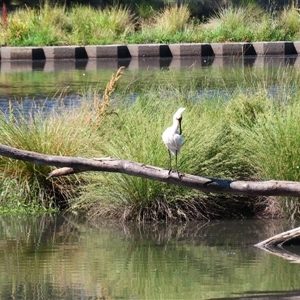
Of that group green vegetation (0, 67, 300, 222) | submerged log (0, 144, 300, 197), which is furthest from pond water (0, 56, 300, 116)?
submerged log (0, 144, 300, 197)

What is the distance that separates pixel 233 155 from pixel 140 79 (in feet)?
36.5

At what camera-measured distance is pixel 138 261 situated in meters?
8.53

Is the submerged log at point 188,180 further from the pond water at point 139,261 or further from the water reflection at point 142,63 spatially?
the water reflection at point 142,63

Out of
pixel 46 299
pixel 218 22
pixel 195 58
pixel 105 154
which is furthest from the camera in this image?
pixel 218 22

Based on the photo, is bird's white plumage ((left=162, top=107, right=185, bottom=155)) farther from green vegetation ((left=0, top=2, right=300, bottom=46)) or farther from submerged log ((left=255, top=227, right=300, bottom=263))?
green vegetation ((left=0, top=2, right=300, bottom=46))

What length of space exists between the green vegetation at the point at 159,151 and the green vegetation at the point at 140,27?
17.7 metres

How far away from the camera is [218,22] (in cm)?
3058

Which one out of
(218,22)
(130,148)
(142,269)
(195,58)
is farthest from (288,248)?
(218,22)

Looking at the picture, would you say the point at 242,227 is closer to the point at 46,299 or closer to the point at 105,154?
the point at 105,154

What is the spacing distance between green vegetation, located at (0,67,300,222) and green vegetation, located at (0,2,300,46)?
58.1ft

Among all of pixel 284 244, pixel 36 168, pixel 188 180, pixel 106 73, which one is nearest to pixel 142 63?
pixel 106 73

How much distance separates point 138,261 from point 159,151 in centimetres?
167

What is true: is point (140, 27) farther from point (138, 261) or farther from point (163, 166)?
point (138, 261)

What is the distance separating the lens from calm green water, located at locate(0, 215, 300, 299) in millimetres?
7520
